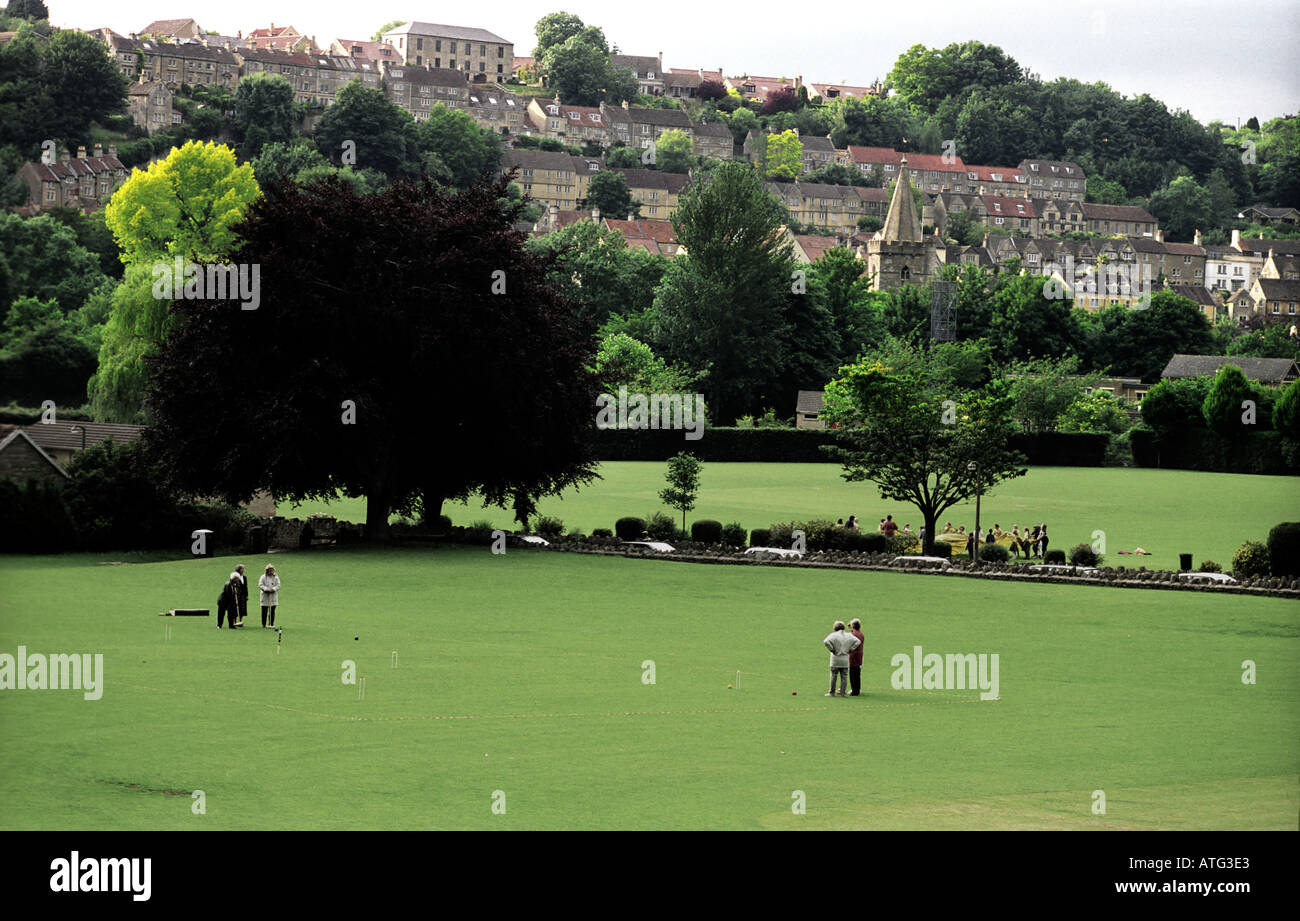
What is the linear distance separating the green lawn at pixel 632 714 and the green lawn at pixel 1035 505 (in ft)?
64.8

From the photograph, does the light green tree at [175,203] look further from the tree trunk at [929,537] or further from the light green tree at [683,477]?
the tree trunk at [929,537]

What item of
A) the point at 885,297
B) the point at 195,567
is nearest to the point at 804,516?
the point at 195,567

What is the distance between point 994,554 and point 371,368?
68.3 feet

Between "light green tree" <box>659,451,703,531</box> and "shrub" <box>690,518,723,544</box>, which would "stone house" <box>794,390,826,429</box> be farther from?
"shrub" <box>690,518,723,544</box>

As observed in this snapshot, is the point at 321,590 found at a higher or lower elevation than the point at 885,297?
lower

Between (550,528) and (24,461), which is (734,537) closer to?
(550,528)

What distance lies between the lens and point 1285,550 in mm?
50312

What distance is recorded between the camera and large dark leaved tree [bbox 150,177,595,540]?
5381 cm

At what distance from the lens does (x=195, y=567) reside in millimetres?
50781

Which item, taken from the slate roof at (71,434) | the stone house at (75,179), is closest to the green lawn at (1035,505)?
the slate roof at (71,434)

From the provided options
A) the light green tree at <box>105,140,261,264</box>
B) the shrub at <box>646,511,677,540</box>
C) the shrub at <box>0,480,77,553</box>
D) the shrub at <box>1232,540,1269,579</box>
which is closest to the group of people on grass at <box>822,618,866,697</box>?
the shrub at <box>1232,540,1269,579</box>

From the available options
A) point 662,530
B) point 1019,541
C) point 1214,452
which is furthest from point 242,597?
point 1214,452

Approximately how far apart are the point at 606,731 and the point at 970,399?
42.5m
